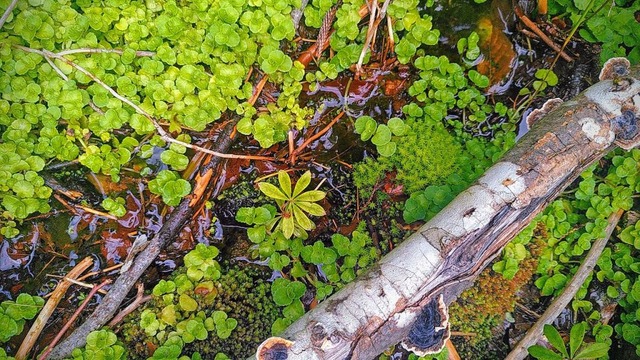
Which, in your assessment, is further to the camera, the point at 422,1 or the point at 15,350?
the point at 422,1

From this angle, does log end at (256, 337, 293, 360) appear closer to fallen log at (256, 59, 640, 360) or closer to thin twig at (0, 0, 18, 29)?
fallen log at (256, 59, 640, 360)

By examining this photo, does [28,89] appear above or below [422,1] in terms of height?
below

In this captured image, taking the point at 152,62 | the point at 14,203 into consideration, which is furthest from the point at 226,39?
the point at 14,203

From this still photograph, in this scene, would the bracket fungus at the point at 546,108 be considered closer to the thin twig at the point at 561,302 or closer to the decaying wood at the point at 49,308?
the thin twig at the point at 561,302

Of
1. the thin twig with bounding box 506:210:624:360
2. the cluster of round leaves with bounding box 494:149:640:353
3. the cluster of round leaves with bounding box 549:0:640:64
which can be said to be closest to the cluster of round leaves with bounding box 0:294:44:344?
the cluster of round leaves with bounding box 494:149:640:353

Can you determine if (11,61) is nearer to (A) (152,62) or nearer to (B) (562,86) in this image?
(A) (152,62)

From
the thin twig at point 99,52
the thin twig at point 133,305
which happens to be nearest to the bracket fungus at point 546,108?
the thin twig at point 99,52
